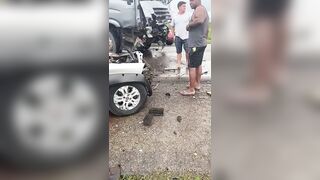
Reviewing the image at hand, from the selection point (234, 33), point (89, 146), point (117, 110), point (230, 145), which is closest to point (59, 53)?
point (89, 146)

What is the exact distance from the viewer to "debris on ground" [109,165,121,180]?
297 cm

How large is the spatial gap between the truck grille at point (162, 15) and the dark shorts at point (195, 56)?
3422mm

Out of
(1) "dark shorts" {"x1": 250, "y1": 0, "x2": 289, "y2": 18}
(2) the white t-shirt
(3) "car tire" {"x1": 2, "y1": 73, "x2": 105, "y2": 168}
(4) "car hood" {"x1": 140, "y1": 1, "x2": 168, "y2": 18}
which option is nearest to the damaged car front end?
(2) the white t-shirt

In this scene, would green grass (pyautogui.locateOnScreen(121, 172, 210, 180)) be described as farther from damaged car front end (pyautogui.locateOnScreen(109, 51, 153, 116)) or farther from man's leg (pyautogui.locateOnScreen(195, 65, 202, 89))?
man's leg (pyautogui.locateOnScreen(195, 65, 202, 89))

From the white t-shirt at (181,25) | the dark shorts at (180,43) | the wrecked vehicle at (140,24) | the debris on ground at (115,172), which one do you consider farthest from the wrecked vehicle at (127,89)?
the wrecked vehicle at (140,24)

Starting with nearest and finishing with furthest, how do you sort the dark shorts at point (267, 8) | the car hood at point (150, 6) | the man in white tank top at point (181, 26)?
the dark shorts at point (267, 8), the man in white tank top at point (181, 26), the car hood at point (150, 6)

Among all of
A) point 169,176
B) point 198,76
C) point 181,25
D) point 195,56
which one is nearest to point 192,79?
point 198,76

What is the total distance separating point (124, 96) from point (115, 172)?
1.63 metres

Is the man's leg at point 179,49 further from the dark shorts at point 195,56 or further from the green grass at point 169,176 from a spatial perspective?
the green grass at point 169,176

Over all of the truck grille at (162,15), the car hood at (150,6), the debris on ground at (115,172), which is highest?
the car hood at (150,6)

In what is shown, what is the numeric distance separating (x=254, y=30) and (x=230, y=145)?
539 millimetres

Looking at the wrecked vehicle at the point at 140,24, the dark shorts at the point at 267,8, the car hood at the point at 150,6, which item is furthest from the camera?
the car hood at the point at 150,6

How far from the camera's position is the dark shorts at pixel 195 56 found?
5.32 metres

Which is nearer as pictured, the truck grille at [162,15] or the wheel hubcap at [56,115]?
the wheel hubcap at [56,115]
